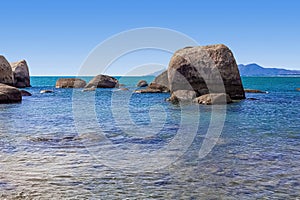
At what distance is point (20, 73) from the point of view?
7269cm

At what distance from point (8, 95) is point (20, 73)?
42.6 m

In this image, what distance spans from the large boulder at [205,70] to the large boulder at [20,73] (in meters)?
45.8

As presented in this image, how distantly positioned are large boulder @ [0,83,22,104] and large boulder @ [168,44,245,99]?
51.3 feet

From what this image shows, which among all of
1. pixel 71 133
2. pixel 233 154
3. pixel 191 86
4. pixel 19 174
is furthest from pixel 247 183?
pixel 191 86

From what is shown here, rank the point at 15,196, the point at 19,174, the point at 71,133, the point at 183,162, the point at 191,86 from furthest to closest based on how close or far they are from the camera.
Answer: the point at 191,86, the point at 71,133, the point at 183,162, the point at 19,174, the point at 15,196

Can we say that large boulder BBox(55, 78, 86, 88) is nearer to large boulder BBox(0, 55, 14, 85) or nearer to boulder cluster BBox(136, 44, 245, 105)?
large boulder BBox(0, 55, 14, 85)

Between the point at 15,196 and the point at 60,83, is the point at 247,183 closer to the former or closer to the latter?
the point at 15,196

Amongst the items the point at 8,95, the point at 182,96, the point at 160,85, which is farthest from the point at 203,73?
the point at 160,85

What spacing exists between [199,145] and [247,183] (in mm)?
4847

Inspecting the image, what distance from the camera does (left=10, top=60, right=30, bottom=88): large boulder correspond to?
7162cm

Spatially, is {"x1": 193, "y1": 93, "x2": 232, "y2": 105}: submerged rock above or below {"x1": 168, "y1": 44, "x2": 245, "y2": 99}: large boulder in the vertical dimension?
below

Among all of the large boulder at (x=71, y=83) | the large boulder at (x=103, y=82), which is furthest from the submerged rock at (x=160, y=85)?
the large boulder at (x=71, y=83)

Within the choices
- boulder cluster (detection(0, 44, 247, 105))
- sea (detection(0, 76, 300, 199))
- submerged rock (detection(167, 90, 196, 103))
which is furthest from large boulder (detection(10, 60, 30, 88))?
sea (detection(0, 76, 300, 199))

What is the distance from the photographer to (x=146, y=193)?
7.48 meters
